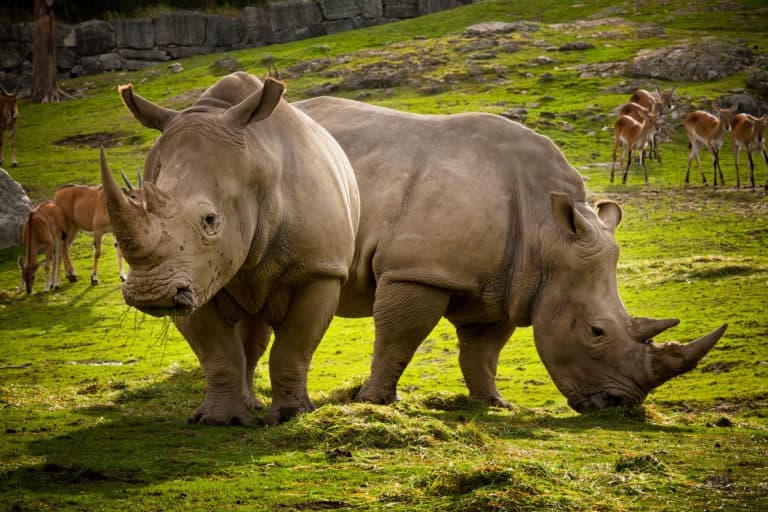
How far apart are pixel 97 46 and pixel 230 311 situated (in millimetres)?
42864

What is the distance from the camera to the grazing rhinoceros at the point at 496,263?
925cm

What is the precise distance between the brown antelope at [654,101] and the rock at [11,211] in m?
14.6

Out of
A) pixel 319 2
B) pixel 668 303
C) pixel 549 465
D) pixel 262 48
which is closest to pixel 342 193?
pixel 549 465

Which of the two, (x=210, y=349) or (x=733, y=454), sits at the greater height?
(x=210, y=349)

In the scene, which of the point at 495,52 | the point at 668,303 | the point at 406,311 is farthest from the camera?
the point at 495,52

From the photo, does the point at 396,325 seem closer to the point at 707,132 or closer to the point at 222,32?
the point at 707,132

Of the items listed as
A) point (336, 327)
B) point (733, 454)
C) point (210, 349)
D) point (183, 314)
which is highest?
point (183, 314)

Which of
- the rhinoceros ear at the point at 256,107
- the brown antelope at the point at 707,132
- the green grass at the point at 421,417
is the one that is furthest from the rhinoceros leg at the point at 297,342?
the brown antelope at the point at 707,132

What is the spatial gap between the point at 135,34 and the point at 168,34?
54.7 inches

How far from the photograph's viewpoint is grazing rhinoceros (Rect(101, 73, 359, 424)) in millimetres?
6750

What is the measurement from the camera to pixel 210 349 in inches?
309

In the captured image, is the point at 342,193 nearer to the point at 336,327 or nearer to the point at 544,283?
the point at 544,283

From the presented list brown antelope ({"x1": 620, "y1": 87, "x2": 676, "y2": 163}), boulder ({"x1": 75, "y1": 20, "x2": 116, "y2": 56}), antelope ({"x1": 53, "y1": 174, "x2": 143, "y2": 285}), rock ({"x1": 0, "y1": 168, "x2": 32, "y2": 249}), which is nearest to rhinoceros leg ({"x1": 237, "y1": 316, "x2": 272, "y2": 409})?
antelope ({"x1": 53, "y1": 174, "x2": 143, "y2": 285})

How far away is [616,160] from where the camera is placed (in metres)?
27.4
